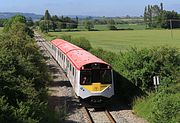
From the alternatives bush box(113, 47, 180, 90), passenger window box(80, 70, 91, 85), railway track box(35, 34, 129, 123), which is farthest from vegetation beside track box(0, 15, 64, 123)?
bush box(113, 47, 180, 90)

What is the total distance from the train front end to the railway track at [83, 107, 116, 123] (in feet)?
1.74

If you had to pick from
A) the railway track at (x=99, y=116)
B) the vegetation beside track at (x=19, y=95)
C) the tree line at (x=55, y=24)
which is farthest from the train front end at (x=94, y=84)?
the tree line at (x=55, y=24)

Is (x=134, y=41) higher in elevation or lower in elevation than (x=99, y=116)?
higher

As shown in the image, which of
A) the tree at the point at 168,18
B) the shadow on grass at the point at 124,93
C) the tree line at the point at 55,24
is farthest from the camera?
the tree line at the point at 55,24

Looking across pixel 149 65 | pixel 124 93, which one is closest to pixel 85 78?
pixel 124 93

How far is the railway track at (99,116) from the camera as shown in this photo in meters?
19.3

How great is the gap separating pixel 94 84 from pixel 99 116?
1.82 metres

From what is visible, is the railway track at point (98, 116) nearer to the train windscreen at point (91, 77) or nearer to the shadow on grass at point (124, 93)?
the shadow on grass at point (124, 93)

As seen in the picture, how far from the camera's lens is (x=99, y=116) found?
2045cm

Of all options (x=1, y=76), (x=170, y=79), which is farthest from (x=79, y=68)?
(x=1, y=76)

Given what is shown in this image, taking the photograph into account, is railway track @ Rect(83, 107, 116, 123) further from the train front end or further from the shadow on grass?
the shadow on grass

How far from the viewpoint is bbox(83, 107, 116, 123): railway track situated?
19.3 m

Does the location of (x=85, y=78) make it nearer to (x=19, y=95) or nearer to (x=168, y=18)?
(x=19, y=95)

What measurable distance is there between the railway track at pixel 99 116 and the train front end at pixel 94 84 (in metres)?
0.53
